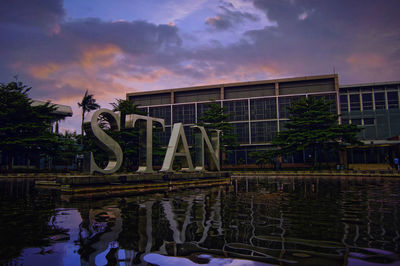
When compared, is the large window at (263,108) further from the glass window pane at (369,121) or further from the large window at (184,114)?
the glass window pane at (369,121)

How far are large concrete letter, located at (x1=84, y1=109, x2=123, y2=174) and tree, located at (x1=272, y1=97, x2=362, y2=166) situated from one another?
111 ft

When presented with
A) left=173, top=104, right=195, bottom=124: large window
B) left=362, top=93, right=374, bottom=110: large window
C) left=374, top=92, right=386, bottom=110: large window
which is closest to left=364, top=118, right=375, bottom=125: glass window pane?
left=362, top=93, right=374, bottom=110: large window

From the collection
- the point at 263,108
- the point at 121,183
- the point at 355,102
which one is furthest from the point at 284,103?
the point at 121,183

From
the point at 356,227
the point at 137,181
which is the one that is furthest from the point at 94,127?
the point at 356,227

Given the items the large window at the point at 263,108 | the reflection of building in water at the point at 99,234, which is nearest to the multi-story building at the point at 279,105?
the large window at the point at 263,108

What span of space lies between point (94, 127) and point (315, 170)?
119 ft

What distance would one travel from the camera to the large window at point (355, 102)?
61281mm

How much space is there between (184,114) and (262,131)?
18610mm

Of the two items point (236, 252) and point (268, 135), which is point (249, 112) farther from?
point (236, 252)

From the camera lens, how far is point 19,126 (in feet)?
121

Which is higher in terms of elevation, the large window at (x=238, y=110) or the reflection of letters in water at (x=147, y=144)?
the large window at (x=238, y=110)

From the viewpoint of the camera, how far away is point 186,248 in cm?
453

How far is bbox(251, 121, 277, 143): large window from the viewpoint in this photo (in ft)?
202

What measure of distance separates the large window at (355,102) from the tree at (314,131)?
65.8 feet
